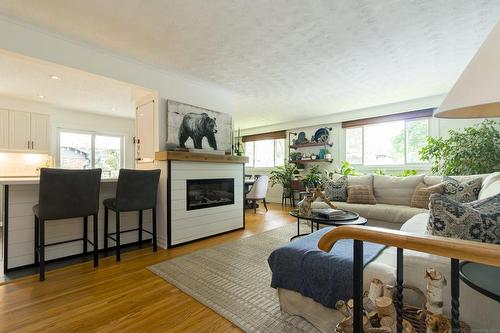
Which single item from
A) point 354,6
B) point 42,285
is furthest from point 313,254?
point 42,285

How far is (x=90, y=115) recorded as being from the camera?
5750 millimetres

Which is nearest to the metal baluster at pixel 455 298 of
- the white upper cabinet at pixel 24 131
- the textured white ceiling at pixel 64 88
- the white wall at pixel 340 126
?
the textured white ceiling at pixel 64 88

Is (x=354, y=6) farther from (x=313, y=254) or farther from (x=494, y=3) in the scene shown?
(x=313, y=254)

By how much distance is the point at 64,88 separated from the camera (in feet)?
13.2

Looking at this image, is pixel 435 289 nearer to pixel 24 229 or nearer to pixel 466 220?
pixel 466 220

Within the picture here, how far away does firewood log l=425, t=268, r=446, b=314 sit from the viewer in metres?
0.87

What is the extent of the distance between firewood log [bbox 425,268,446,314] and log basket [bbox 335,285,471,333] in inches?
6.8

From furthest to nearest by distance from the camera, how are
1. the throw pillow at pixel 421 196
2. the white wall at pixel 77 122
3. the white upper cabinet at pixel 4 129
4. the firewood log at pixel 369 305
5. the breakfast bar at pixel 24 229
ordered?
the white wall at pixel 77 122 → the white upper cabinet at pixel 4 129 → the throw pillow at pixel 421 196 → the breakfast bar at pixel 24 229 → the firewood log at pixel 369 305

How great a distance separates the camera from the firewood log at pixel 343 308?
4.00ft

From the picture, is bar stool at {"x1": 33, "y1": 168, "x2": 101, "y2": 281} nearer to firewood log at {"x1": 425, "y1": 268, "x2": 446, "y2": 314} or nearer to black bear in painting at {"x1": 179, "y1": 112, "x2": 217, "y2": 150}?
black bear in painting at {"x1": 179, "y1": 112, "x2": 217, "y2": 150}

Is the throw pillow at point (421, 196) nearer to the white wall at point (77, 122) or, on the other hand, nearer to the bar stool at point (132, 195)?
the bar stool at point (132, 195)

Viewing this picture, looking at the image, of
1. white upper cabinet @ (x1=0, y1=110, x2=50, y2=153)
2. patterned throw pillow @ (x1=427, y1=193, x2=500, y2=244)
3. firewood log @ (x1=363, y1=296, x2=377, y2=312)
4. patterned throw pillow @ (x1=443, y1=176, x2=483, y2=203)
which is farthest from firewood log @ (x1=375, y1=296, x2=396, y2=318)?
white upper cabinet @ (x1=0, y1=110, x2=50, y2=153)

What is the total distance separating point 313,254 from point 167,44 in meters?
2.53

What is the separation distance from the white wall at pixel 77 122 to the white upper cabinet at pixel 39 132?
0.14 m
